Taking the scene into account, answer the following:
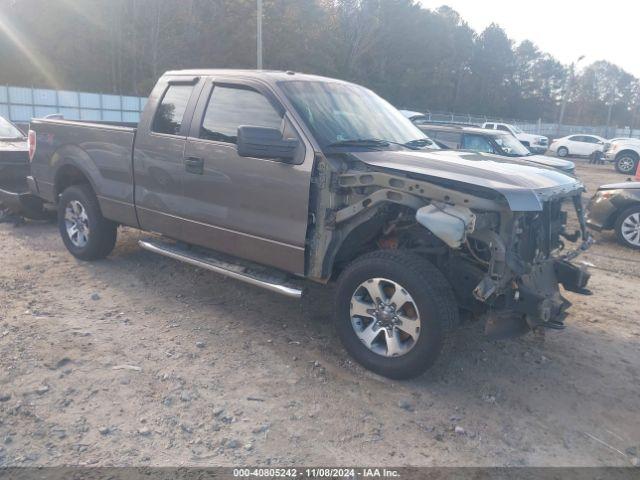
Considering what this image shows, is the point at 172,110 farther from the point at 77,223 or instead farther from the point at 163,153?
the point at 77,223

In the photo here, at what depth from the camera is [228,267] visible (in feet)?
16.3

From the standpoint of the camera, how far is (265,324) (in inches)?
198

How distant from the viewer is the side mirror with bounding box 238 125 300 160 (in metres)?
4.10

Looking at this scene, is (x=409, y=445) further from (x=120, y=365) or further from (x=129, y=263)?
(x=129, y=263)

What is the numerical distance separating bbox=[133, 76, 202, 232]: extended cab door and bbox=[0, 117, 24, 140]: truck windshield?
4940mm

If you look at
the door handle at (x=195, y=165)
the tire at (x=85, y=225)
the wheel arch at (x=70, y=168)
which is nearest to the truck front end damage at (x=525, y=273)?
the door handle at (x=195, y=165)

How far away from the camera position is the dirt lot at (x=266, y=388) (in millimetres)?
3316

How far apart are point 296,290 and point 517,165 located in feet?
6.67

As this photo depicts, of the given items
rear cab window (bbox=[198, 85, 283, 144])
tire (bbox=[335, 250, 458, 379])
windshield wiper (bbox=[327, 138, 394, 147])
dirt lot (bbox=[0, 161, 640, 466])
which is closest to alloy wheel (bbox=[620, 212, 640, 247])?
dirt lot (bbox=[0, 161, 640, 466])

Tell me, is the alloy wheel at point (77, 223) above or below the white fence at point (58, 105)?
below

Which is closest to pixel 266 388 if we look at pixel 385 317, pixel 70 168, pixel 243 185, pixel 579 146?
pixel 385 317

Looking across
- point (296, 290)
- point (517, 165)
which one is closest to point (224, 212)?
point (296, 290)

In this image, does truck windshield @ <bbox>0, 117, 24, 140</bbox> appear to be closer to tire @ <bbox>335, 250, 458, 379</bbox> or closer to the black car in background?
tire @ <bbox>335, 250, 458, 379</bbox>

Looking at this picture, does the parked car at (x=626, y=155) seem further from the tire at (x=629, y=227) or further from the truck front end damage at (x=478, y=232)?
the truck front end damage at (x=478, y=232)
